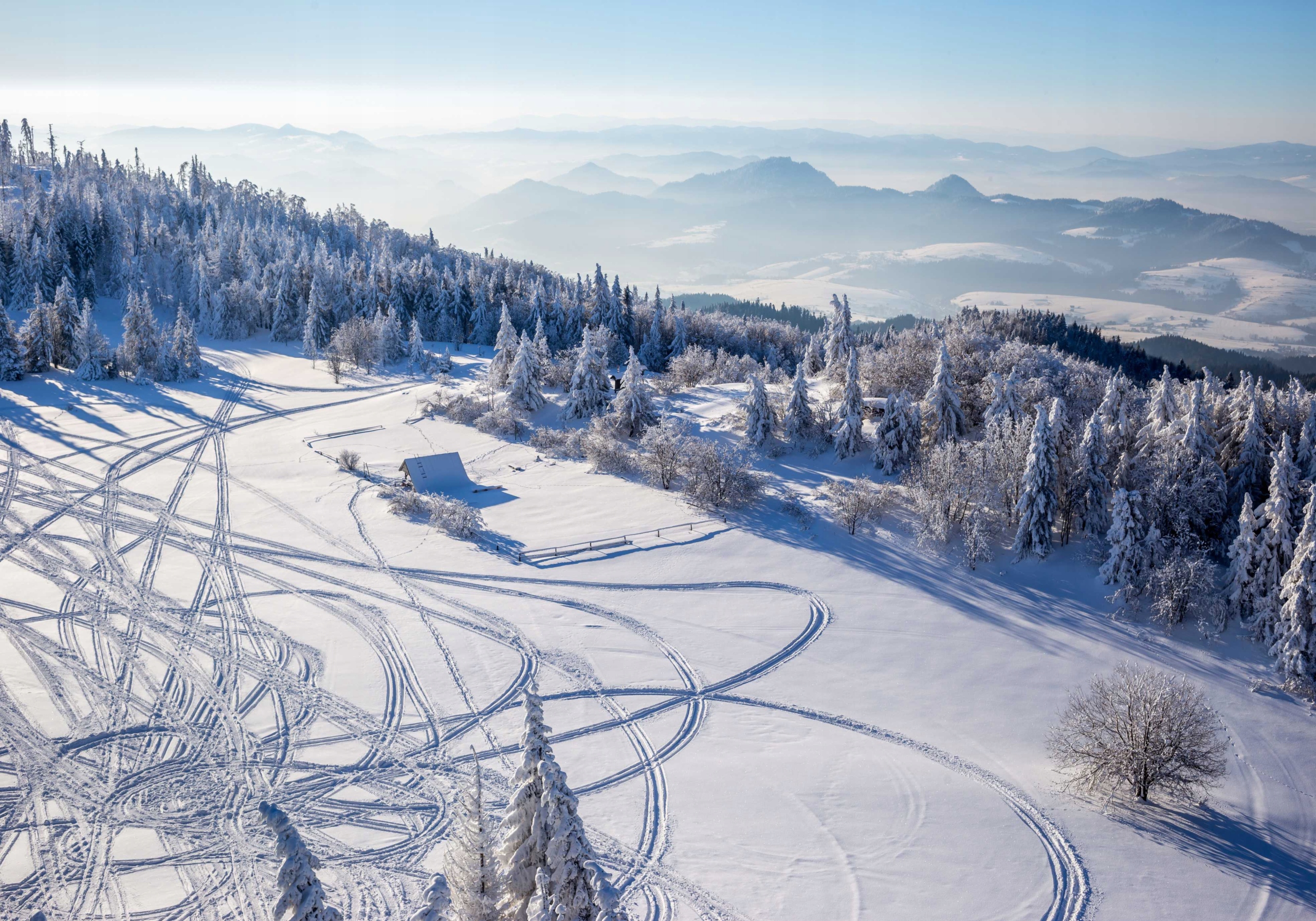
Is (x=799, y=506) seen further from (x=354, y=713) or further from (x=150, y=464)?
(x=150, y=464)

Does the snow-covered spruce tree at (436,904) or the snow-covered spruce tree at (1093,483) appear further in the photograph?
the snow-covered spruce tree at (1093,483)

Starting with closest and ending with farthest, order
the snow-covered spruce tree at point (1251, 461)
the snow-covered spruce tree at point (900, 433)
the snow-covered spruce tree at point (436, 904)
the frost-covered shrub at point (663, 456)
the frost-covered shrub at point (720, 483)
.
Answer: the snow-covered spruce tree at point (436, 904), the snow-covered spruce tree at point (1251, 461), the frost-covered shrub at point (720, 483), the snow-covered spruce tree at point (900, 433), the frost-covered shrub at point (663, 456)

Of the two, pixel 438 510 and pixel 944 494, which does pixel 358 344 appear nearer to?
pixel 438 510

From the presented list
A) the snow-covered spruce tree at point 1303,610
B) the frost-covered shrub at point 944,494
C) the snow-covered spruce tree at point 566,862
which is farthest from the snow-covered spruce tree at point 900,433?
the snow-covered spruce tree at point 566,862

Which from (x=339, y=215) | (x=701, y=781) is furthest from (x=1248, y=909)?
(x=339, y=215)

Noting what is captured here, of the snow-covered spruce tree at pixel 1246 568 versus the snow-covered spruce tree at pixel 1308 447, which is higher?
the snow-covered spruce tree at pixel 1308 447

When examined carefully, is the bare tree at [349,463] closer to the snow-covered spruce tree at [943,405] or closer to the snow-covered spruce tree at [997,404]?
the snow-covered spruce tree at [943,405]

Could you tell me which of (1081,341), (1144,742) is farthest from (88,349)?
(1081,341)
